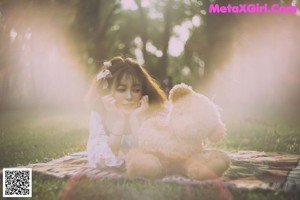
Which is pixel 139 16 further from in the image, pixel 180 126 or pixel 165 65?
pixel 180 126

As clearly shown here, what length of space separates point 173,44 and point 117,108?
1724 millimetres

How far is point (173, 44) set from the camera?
4.00m

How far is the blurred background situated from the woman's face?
900 mm

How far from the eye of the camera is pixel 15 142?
3.62m

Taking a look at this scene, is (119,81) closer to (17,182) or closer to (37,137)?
(17,182)

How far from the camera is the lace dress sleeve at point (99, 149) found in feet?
8.04

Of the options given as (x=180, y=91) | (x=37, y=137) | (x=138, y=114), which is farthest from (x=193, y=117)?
(x=37, y=137)

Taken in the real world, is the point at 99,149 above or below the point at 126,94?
below

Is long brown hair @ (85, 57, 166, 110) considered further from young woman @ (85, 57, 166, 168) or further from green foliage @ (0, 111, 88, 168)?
green foliage @ (0, 111, 88, 168)

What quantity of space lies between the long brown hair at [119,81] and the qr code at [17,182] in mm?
681

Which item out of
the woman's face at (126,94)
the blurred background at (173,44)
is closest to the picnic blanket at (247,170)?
the woman's face at (126,94)

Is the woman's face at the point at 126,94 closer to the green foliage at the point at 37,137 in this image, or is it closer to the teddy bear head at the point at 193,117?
the teddy bear head at the point at 193,117

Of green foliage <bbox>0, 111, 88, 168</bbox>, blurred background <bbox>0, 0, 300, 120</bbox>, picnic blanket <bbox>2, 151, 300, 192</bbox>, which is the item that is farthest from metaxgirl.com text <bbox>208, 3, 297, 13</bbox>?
green foliage <bbox>0, 111, 88, 168</bbox>

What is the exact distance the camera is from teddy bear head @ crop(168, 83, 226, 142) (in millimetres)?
2174
